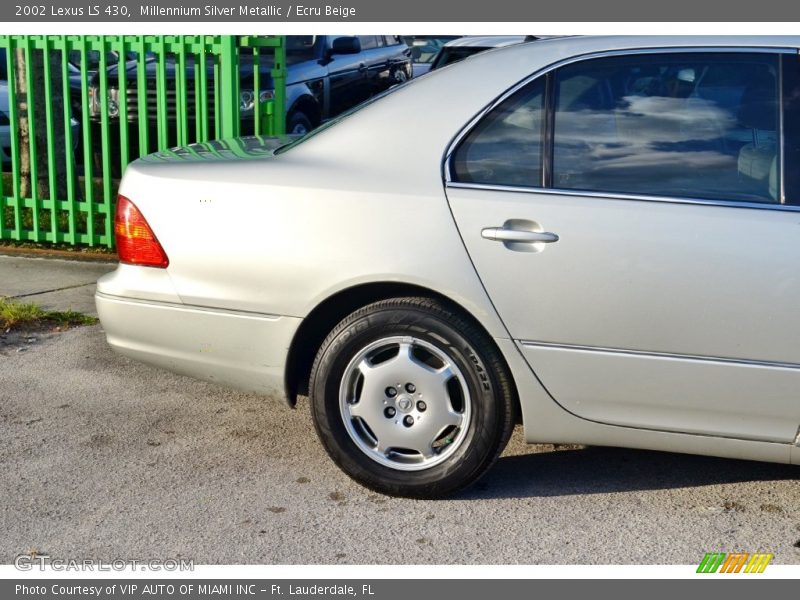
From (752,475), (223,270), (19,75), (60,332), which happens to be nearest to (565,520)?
(752,475)

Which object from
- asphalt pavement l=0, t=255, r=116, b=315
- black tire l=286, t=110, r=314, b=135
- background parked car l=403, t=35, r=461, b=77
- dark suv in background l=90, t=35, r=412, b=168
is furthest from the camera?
background parked car l=403, t=35, r=461, b=77

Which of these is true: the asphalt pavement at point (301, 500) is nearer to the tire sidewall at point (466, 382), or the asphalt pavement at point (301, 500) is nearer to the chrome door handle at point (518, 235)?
the tire sidewall at point (466, 382)

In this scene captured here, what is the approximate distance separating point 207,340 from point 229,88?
11.5 ft

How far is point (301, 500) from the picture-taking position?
170 inches

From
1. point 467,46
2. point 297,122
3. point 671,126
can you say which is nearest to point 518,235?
point 671,126

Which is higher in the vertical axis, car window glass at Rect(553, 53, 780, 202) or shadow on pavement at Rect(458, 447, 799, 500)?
car window glass at Rect(553, 53, 780, 202)

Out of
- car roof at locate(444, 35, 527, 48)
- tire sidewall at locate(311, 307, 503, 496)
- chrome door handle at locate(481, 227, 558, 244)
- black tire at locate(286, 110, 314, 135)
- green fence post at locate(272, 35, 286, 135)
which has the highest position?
car roof at locate(444, 35, 527, 48)

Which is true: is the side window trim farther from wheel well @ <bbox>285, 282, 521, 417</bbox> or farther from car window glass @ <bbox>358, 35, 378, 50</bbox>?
car window glass @ <bbox>358, 35, 378, 50</bbox>

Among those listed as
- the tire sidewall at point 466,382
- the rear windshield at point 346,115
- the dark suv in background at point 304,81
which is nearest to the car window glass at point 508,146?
the rear windshield at point 346,115

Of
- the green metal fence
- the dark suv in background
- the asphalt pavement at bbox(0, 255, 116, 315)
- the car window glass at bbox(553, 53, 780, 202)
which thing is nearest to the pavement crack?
the asphalt pavement at bbox(0, 255, 116, 315)

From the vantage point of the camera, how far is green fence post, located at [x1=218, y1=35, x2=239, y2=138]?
7.52m

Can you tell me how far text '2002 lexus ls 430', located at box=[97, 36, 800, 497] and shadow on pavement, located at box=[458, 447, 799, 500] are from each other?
312mm

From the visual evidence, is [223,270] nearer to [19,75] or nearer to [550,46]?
[550,46]

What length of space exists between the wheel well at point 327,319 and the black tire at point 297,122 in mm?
7302
